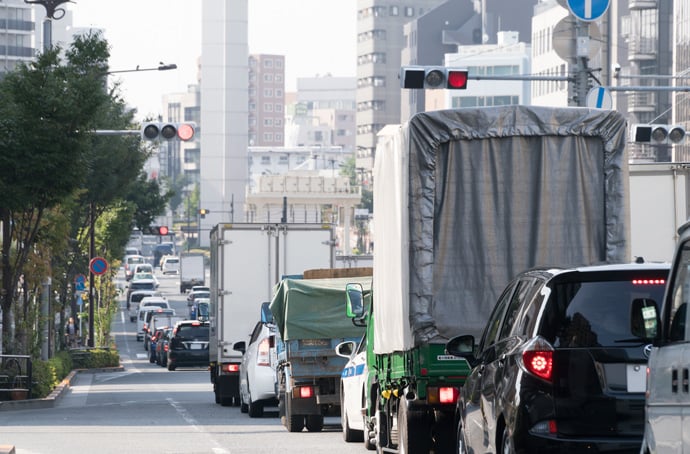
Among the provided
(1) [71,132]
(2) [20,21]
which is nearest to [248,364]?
(1) [71,132]

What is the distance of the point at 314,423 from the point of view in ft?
74.2

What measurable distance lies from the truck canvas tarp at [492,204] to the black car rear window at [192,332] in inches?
1582

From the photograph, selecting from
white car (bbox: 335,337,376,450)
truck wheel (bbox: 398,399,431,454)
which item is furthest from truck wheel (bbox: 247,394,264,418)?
truck wheel (bbox: 398,399,431,454)

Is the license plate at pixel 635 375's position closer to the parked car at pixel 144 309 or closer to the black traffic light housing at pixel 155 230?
the black traffic light housing at pixel 155 230

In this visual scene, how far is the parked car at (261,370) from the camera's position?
25703mm

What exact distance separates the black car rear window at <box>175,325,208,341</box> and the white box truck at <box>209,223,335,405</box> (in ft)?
75.7

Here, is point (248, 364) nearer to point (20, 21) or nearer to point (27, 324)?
point (27, 324)

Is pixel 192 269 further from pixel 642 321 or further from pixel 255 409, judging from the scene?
pixel 642 321

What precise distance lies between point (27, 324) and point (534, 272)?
2871 centimetres

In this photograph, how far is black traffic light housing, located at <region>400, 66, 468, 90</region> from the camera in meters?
28.6

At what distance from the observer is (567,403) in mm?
10031

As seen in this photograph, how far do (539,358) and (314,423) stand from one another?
12.8 meters

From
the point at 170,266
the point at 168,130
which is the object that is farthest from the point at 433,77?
the point at 170,266

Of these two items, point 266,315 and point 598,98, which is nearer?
point 266,315
